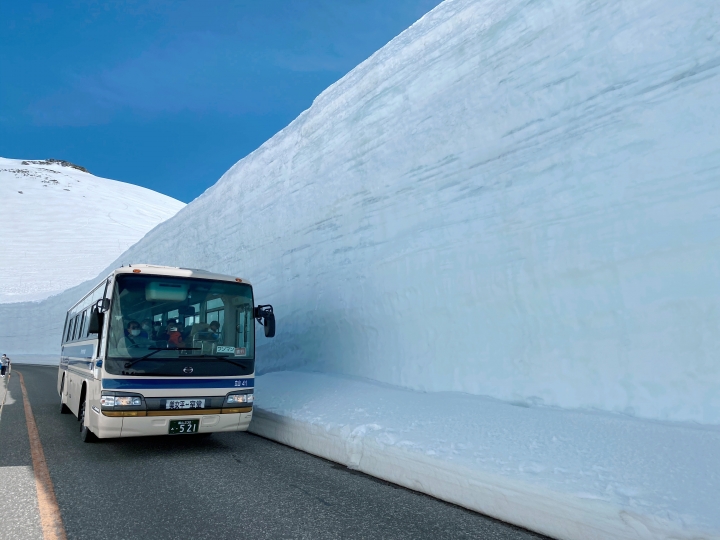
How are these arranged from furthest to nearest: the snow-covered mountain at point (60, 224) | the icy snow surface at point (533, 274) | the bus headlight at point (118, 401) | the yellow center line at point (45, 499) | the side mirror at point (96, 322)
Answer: the snow-covered mountain at point (60, 224) < the side mirror at point (96, 322) < the bus headlight at point (118, 401) < the icy snow surface at point (533, 274) < the yellow center line at point (45, 499)

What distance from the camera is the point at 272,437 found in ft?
22.9

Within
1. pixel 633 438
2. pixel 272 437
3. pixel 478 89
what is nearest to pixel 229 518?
pixel 633 438

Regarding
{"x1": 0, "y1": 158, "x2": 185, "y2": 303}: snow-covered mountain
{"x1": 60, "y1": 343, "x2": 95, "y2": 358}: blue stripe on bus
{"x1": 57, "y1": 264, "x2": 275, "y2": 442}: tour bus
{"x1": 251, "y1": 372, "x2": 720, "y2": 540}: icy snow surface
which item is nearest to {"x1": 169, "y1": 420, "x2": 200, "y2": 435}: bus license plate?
{"x1": 57, "y1": 264, "x2": 275, "y2": 442}: tour bus

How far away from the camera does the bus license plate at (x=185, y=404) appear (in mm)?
5477

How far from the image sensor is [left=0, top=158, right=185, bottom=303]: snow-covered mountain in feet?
140

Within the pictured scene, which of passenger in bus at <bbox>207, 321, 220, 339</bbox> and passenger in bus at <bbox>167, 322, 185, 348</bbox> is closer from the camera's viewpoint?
passenger in bus at <bbox>167, 322, 185, 348</bbox>

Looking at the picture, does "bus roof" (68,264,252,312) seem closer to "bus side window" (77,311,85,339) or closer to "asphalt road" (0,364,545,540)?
"bus side window" (77,311,85,339)

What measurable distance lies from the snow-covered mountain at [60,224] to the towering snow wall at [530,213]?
35.0m

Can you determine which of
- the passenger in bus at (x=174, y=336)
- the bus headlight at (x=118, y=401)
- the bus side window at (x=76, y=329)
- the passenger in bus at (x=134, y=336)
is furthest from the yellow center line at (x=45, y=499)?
the bus side window at (x=76, y=329)

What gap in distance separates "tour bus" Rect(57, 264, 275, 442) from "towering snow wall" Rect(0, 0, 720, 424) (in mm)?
2311

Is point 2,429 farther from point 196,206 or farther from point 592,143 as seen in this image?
point 196,206

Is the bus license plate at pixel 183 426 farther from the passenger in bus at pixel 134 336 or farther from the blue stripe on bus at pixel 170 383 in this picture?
the passenger in bus at pixel 134 336

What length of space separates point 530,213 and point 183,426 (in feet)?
14.1

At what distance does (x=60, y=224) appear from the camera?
5344cm
